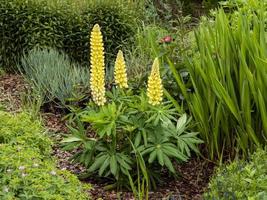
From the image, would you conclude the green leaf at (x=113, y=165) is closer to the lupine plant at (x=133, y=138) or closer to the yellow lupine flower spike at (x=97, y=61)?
the lupine plant at (x=133, y=138)

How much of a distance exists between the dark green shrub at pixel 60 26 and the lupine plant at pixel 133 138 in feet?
9.22

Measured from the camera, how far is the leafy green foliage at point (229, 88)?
4859 millimetres

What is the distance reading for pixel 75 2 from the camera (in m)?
7.88

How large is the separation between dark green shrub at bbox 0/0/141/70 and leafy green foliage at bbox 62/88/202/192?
2819 millimetres

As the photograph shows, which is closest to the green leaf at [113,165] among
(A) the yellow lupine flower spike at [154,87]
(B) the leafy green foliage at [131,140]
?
(B) the leafy green foliage at [131,140]

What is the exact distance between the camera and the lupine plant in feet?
15.0

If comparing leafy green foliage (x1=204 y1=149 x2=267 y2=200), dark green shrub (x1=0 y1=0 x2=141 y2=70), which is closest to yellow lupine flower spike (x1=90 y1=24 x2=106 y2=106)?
leafy green foliage (x1=204 y1=149 x2=267 y2=200)

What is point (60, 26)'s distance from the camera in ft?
24.9

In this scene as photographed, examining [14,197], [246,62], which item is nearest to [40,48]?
[246,62]

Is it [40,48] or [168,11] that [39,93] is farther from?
[168,11]

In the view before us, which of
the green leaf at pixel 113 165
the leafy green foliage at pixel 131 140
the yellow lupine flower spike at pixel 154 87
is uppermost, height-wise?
the yellow lupine flower spike at pixel 154 87

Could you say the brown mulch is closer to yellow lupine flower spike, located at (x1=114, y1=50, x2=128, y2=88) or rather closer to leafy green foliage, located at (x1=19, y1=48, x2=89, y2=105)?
leafy green foliage, located at (x1=19, y1=48, x2=89, y2=105)

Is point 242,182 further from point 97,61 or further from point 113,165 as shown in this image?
point 97,61

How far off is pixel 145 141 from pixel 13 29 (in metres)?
3.53
